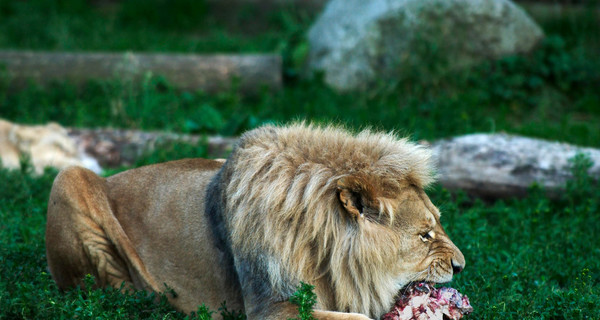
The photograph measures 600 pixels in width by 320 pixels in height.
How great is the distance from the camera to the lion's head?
3.75 meters

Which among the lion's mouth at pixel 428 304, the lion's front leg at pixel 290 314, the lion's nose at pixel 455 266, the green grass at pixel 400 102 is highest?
the lion's front leg at pixel 290 314

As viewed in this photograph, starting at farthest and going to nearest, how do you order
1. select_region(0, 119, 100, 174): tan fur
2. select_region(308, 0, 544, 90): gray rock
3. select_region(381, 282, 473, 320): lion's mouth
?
select_region(308, 0, 544, 90): gray rock → select_region(0, 119, 100, 174): tan fur → select_region(381, 282, 473, 320): lion's mouth

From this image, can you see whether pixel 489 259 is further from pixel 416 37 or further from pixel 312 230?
pixel 416 37

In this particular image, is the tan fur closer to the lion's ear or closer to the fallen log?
the fallen log

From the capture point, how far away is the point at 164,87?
9531 mm

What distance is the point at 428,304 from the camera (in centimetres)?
383

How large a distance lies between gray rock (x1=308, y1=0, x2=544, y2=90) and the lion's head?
5.70 meters

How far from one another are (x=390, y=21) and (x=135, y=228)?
5789 millimetres

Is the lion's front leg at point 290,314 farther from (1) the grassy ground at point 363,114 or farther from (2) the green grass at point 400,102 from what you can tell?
(2) the green grass at point 400,102

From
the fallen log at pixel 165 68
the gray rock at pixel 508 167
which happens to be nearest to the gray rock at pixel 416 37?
the fallen log at pixel 165 68

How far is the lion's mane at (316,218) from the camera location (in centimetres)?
375

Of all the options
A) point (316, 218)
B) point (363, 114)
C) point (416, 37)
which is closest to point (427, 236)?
point (316, 218)

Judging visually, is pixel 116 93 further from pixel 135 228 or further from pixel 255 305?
pixel 255 305

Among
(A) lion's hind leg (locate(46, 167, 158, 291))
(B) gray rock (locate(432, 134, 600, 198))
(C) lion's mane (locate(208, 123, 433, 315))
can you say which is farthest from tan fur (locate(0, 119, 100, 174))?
(C) lion's mane (locate(208, 123, 433, 315))
